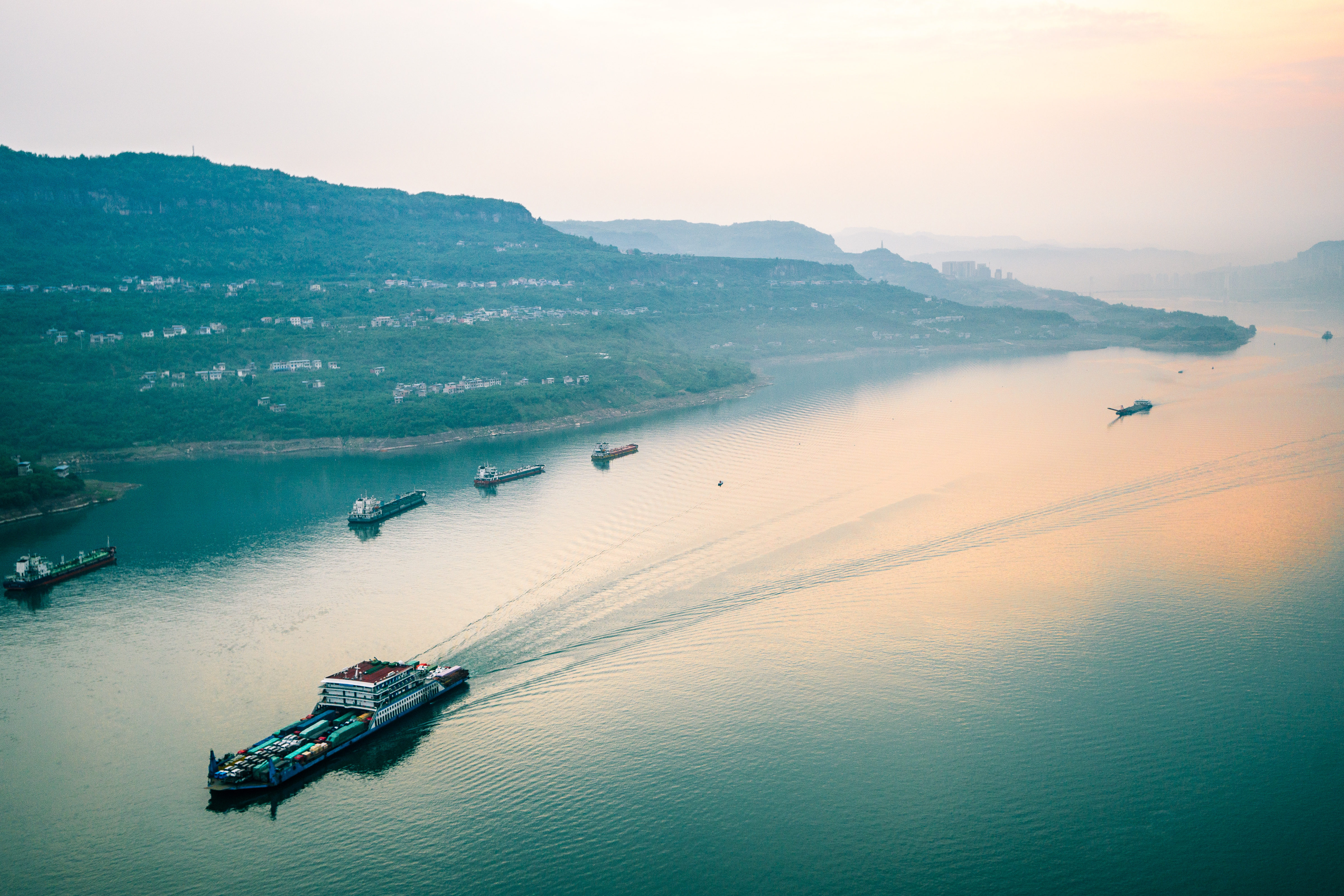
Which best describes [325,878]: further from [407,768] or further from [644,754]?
[644,754]

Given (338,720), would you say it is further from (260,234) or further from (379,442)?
(260,234)

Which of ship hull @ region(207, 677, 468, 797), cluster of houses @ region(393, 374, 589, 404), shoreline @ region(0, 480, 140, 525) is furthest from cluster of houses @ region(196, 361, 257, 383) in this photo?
ship hull @ region(207, 677, 468, 797)

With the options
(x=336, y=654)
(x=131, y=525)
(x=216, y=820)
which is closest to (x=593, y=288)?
(x=131, y=525)

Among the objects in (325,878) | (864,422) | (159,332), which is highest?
(159,332)

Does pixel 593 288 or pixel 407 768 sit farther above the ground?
pixel 593 288

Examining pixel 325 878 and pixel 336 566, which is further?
pixel 336 566
